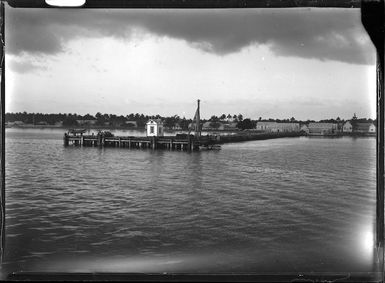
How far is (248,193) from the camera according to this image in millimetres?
5684

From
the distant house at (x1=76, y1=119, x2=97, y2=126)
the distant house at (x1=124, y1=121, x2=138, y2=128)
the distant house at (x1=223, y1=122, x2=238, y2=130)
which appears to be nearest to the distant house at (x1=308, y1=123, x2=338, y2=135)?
the distant house at (x1=223, y1=122, x2=238, y2=130)

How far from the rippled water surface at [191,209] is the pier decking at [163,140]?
25cm

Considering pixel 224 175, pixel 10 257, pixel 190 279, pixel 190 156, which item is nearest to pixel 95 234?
pixel 10 257

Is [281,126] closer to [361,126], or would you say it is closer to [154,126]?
[361,126]

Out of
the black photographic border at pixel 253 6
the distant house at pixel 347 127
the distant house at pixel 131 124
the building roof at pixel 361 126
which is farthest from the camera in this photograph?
the distant house at pixel 131 124

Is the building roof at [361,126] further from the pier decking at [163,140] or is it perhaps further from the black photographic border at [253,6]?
the pier decking at [163,140]

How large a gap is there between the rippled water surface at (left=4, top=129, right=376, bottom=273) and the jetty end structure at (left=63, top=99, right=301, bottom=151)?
0.25 metres

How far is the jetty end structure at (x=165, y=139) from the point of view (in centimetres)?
498

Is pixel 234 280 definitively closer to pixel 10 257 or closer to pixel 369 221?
pixel 369 221

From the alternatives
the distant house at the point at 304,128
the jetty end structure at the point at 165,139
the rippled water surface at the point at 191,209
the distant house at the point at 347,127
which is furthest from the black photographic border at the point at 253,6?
the distant house at the point at 304,128

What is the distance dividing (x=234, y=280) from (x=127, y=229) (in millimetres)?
2458

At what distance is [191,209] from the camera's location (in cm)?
508

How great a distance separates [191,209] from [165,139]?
1881 mm

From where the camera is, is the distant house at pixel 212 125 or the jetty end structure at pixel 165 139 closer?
the distant house at pixel 212 125
